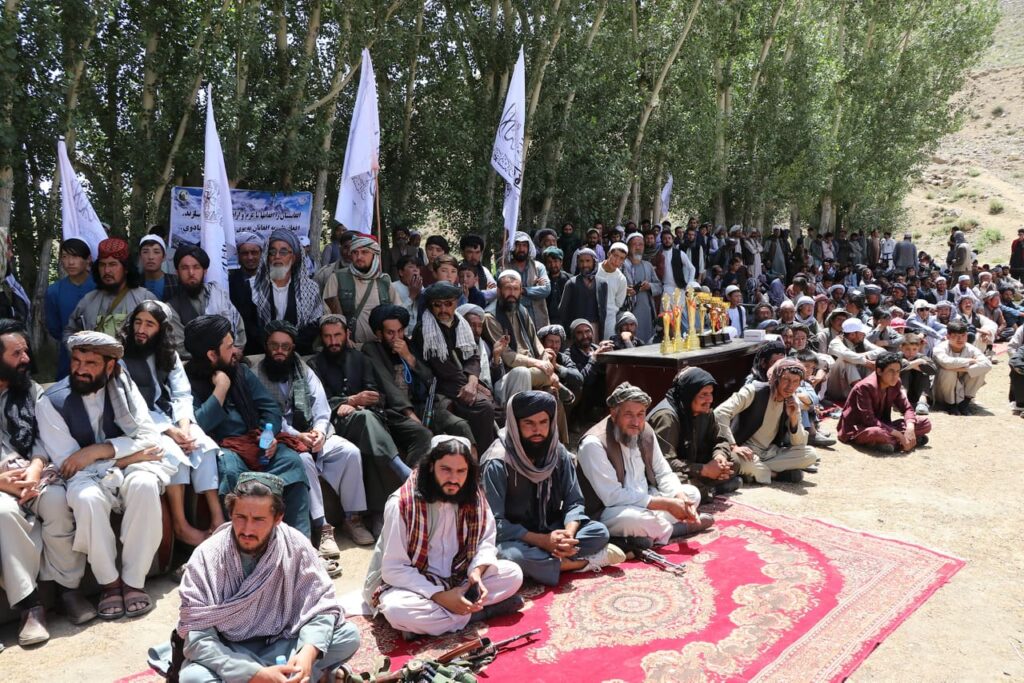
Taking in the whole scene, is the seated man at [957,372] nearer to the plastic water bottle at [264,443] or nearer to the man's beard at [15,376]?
the plastic water bottle at [264,443]

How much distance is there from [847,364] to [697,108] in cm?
938

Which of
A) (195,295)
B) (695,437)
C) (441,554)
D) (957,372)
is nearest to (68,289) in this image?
(195,295)

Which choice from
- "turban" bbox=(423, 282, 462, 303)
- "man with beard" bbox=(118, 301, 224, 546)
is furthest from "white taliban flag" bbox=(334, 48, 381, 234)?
"man with beard" bbox=(118, 301, 224, 546)

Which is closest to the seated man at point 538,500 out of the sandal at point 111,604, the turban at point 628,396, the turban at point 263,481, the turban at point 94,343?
the turban at point 628,396

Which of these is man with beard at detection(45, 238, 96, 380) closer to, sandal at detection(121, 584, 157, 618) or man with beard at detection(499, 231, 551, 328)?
sandal at detection(121, 584, 157, 618)

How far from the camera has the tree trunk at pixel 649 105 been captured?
47.2 feet

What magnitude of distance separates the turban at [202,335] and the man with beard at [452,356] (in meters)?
1.45

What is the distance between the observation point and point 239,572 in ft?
9.62

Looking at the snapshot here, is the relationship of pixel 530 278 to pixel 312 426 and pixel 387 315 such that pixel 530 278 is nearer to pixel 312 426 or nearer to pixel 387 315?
pixel 387 315

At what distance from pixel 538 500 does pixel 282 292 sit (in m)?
2.57

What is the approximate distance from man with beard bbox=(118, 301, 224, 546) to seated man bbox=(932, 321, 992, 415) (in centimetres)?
769

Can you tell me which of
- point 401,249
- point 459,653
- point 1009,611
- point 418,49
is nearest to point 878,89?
point 418,49

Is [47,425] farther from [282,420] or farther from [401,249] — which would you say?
[401,249]

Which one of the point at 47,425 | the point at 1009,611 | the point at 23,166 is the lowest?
the point at 1009,611
